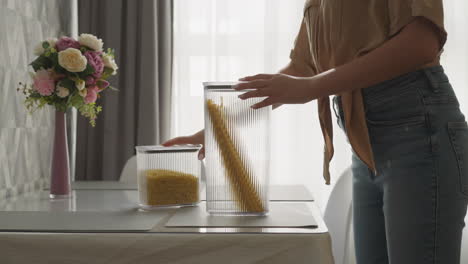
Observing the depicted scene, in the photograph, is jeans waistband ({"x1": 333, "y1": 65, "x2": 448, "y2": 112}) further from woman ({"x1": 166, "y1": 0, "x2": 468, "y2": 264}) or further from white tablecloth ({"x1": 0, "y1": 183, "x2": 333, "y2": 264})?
white tablecloth ({"x1": 0, "y1": 183, "x2": 333, "y2": 264})

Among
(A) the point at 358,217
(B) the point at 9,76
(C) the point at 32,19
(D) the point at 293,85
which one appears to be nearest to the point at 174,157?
(D) the point at 293,85

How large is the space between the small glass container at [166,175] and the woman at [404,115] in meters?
0.31

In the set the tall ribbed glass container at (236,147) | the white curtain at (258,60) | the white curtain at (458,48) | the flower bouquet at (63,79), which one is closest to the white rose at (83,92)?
the flower bouquet at (63,79)

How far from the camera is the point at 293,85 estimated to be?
1.12 m

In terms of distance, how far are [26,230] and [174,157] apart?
1.27ft

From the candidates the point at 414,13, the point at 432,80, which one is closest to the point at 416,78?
the point at 432,80

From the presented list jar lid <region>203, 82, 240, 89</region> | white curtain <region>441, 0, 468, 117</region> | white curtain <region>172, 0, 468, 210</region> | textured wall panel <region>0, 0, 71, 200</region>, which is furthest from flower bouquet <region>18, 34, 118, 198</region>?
white curtain <region>441, 0, 468, 117</region>

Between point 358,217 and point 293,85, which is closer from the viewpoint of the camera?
point 293,85

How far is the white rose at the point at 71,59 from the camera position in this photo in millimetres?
1566

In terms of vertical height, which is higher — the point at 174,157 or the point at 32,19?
the point at 32,19

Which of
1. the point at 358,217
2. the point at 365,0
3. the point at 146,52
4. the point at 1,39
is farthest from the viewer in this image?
the point at 146,52

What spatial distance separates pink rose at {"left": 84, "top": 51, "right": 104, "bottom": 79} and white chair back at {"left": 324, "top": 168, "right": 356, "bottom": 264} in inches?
38.5

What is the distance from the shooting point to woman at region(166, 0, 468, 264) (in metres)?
1.12

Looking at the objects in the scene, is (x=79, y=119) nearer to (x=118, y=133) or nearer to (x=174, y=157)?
(x=118, y=133)
